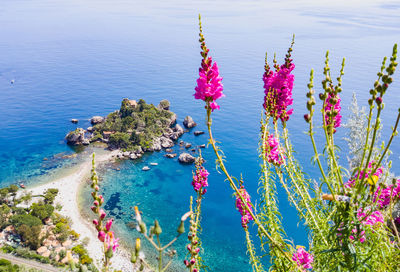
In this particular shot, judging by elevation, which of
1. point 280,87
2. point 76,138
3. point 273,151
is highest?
point 280,87

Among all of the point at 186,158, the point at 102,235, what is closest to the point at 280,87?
the point at 102,235

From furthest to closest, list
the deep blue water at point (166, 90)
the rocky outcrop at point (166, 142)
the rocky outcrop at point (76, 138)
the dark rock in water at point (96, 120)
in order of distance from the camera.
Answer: the dark rock in water at point (96, 120) → the rocky outcrop at point (76, 138) → the rocky outcrop at point (166, 142) → the deep blue water at point (166, 90)

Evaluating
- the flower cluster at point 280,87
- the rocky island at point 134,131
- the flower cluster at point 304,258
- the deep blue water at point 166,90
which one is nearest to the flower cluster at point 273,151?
the flower cluster at point 280,87

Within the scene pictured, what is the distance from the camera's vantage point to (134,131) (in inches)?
2414

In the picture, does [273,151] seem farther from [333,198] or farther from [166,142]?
[166,142]

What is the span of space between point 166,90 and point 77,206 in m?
60.0

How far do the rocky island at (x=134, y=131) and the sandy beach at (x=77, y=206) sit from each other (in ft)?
13.7

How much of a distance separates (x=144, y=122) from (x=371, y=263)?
6502 centimetres

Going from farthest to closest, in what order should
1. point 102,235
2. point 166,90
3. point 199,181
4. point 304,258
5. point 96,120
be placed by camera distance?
point 166,90 → point 96,120 → point 199,181 → point 304,258 → point 102,235

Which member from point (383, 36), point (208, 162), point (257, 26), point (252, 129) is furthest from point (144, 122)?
point (257, 26)

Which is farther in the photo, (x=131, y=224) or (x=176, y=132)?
(x=176, y=132)

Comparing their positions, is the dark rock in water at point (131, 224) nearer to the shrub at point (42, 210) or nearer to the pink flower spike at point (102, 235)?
the shrub at point (42, 210)

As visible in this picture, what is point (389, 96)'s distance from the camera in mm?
74438

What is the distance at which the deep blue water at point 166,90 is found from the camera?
1859 inches
